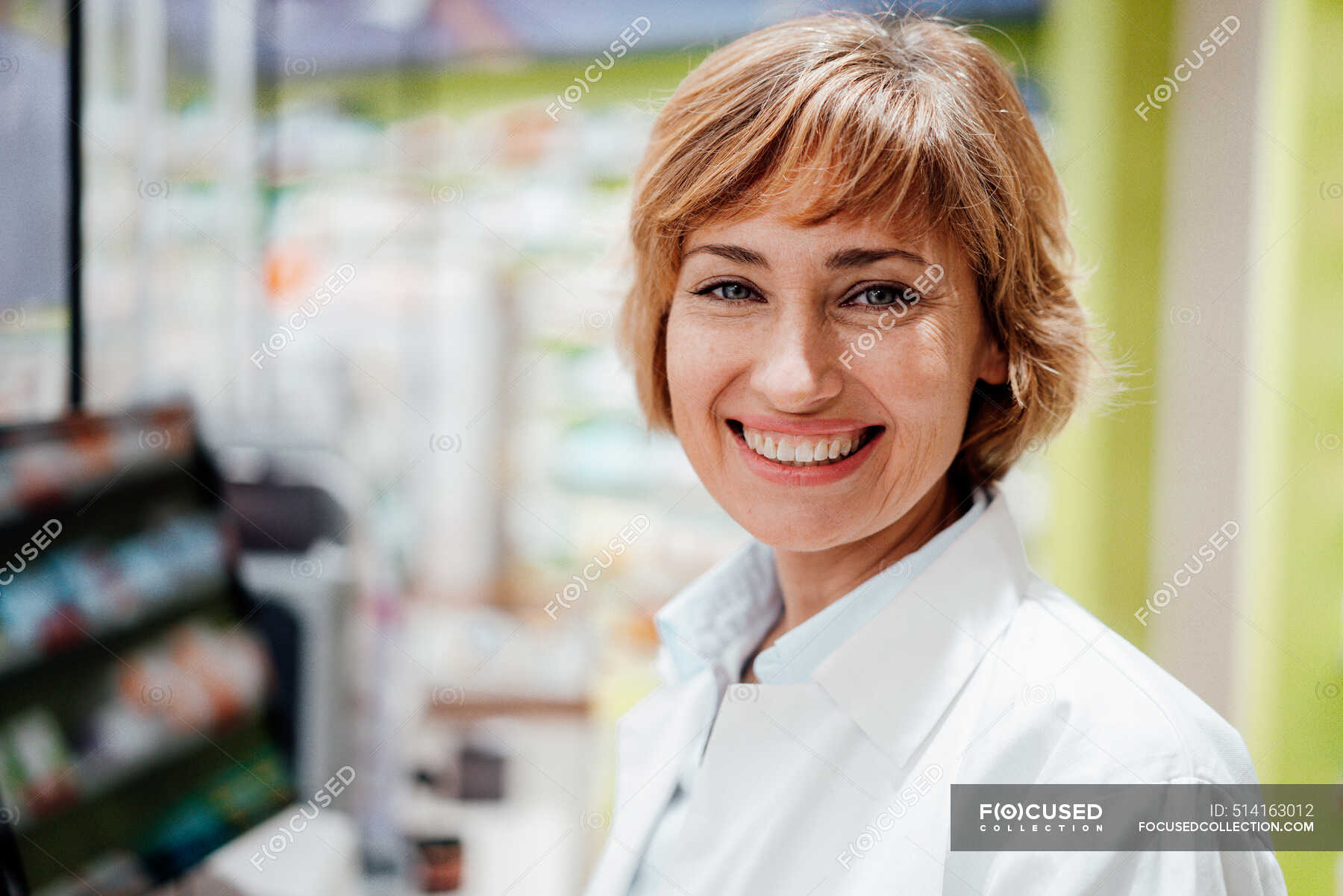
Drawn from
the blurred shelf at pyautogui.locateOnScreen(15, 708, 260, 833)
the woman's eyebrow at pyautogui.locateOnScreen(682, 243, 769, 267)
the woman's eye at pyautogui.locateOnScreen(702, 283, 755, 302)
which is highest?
the woman's eyebrow at pyautogui.locateOnScreen(682, 243, 769, 267)

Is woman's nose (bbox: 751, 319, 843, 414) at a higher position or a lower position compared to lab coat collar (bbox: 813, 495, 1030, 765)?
higher

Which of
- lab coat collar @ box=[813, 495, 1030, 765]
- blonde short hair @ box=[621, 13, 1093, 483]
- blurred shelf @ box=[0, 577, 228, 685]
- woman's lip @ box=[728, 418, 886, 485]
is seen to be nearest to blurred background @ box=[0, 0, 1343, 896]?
blurred shelf @ box=[0, 577, 228, 685]

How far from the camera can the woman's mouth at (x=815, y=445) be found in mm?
948

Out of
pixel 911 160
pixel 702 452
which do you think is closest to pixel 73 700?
pixel 702 452

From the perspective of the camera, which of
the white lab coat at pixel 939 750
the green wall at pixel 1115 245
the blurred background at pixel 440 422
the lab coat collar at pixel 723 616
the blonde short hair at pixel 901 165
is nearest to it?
the white lab coat at pixel 939 750

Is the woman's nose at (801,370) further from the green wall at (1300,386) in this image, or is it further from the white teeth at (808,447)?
the green wall at (1300,386)

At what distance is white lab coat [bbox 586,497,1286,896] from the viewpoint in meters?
0.77

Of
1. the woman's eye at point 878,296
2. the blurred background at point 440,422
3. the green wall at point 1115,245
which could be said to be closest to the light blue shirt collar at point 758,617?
the woman's eye at point 878,296

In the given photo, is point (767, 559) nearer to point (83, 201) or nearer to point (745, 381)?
point (745, 381)

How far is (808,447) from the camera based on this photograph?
0.95 meters

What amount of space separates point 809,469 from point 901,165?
0.31 meters

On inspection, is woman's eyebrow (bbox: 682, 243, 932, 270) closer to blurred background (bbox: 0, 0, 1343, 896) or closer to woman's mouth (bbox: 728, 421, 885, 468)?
woman's mouth (bbox: 728, 421, 885, 468)

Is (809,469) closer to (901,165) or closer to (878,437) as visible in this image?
(878,437)

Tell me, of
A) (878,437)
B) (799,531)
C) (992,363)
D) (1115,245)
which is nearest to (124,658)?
(799,531)
